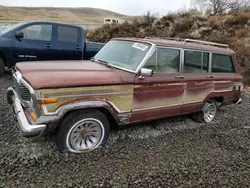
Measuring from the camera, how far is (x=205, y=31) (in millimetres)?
14531

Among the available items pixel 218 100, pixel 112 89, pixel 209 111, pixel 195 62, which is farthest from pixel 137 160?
pixel 218 100

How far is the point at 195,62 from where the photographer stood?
14.4 ft

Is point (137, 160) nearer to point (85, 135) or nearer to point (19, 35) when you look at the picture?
point (85, 135)

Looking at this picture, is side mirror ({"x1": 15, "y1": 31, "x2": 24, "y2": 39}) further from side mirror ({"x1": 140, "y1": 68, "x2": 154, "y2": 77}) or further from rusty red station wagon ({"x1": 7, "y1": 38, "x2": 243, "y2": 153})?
side mirror ({"x1": 140, "y1": 68, "x2": 154, "y2": 77})

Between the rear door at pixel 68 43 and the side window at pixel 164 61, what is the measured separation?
4120mm

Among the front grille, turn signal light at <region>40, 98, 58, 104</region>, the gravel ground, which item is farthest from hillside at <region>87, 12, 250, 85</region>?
the front grille

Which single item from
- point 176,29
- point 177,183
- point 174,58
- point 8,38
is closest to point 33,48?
point 8,38

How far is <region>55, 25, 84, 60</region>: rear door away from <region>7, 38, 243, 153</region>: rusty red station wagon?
3.12 m

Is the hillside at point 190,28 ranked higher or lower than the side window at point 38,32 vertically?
higher

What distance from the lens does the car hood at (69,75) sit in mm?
2852

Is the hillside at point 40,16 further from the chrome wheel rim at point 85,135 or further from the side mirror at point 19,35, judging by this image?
the chrome wheel rim at point 85,135


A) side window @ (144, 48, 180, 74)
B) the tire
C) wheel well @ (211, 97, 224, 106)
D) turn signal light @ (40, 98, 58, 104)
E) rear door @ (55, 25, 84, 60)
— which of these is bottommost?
the tire

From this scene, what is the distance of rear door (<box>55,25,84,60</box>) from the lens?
23.1ft

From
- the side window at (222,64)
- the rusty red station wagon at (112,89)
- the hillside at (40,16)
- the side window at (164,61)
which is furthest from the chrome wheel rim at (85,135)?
the hillside at (40,16)
